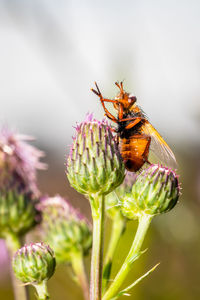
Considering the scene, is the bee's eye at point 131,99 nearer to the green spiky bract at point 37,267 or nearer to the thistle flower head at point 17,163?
the green spiky bract at point 37,267

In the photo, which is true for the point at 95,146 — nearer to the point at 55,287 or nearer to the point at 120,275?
the point at 120,275

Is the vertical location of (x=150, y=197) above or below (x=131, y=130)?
below

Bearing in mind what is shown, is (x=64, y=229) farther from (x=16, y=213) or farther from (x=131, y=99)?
(x=131, y=99)

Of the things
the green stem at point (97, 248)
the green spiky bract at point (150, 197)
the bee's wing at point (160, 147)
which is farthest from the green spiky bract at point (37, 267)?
the bee's wing at point (160, 147)

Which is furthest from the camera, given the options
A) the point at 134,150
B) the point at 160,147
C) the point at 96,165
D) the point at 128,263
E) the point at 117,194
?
the point at 117,194

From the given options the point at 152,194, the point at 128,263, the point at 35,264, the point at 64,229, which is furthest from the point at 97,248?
the point at 64,229

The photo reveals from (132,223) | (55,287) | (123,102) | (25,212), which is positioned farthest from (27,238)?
(55,287)
